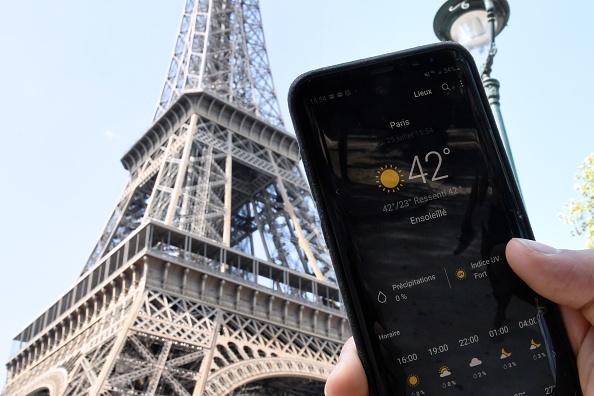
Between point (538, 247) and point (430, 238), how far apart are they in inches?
12.7

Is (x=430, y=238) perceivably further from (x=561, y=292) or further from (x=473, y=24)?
(x=473, y=24)

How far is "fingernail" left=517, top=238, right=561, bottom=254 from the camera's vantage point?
1.66 metres

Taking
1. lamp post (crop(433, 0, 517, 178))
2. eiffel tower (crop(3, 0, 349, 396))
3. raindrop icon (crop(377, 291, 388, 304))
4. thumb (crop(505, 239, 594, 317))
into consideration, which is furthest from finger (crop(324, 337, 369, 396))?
eiffel tower (crop(3, 0, 349, 396))

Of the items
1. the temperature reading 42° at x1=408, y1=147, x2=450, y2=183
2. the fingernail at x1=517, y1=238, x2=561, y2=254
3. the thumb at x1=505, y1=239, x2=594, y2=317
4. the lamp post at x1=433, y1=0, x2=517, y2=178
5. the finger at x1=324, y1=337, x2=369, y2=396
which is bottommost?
the finger at x1=324, y1=337, x2=369, y2=396

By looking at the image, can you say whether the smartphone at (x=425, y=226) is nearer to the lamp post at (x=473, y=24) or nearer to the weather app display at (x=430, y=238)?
the weather app display at (x=430, y=238)

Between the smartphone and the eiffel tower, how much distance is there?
550 inches

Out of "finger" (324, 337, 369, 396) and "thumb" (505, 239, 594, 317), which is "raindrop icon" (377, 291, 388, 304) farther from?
"thumb" (505, 239, 594, 317)

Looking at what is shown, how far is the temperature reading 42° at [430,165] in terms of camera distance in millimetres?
1937

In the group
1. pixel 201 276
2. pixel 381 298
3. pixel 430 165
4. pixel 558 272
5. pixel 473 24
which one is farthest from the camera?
pixel 201 276

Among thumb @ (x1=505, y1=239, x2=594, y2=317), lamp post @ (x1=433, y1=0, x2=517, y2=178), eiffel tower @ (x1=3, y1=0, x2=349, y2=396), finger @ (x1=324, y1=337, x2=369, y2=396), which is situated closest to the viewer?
thumb @ (x1=505, y1=239, x2=594, y2=317)

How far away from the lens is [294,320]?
21.2 metres

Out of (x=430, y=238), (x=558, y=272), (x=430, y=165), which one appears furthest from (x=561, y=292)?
(x=430, y=165)

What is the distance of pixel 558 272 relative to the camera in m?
1.64

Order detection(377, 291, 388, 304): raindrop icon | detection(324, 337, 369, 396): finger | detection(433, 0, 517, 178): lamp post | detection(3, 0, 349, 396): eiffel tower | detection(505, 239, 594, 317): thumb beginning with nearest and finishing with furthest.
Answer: detection(505, 239, 594, 317): thumb → detection(324, 337, 369, 396): finger → detection(377, 291, 388, 304): raindrop icon → detection(433, 0, 517, 178): lamp post → detection(3, 0, 349, 396): eiffel tower
